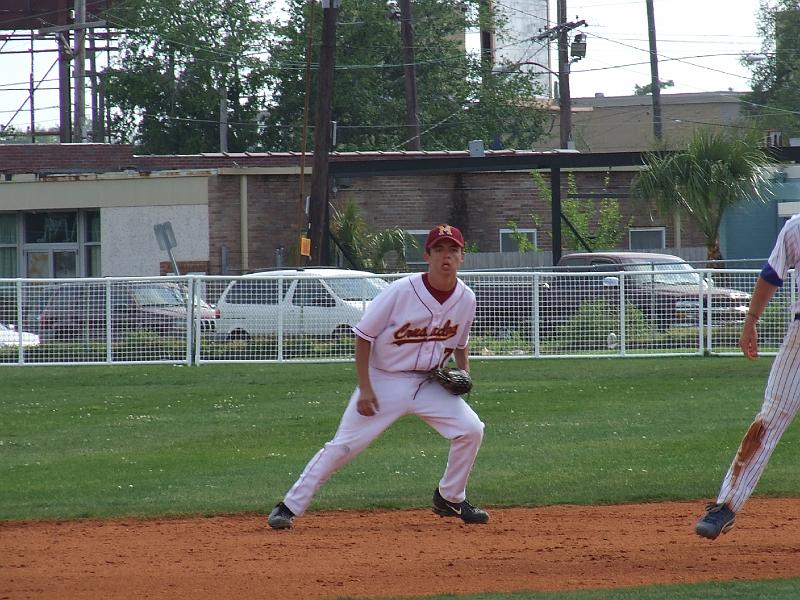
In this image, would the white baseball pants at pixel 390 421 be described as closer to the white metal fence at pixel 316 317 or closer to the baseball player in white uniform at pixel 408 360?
the baseball player in white uniform at pixel 408 360

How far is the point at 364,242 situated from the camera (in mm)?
32188

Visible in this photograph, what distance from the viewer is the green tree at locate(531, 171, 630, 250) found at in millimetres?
34250

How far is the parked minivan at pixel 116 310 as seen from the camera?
2064cm

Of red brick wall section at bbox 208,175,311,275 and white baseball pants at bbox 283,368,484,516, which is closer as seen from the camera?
white baseball pants at bbox 283,368,484,516

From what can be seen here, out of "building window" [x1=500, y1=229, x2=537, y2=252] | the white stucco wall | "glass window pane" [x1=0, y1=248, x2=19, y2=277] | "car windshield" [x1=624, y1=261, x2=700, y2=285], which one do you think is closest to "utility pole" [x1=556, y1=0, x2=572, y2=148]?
"building window" [x1=500, y1=229, x2=537, y2=252]

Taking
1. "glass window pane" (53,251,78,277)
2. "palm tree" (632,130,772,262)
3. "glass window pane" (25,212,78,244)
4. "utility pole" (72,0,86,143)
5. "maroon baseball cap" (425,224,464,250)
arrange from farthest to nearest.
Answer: "utility pole" (72,0,86,143), "glass window pane" (53,251,78,277), "glass window pane" (25,212,78,244), "palm tree" (632,130,772,262), "maroon baseball cap" (425,224,464,250)

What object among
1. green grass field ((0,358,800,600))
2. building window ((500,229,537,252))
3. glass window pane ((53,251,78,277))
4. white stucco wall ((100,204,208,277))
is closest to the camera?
green grass field ((0,358,800,600))

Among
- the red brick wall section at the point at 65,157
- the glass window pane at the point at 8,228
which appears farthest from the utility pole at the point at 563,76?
the glass window pane at the point at 8,228

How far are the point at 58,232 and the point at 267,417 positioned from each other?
26.8 meters

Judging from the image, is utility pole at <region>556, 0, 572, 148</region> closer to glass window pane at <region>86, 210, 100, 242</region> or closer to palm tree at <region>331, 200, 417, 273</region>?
palm tree at <region>331, 200, 417, 273</region>

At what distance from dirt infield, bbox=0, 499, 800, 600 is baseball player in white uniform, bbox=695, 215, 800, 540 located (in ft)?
0.92

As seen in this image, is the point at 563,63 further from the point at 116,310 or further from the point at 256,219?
the point at 116,310

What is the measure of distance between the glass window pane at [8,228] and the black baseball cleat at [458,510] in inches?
1328

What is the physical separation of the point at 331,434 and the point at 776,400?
6.46 meters
